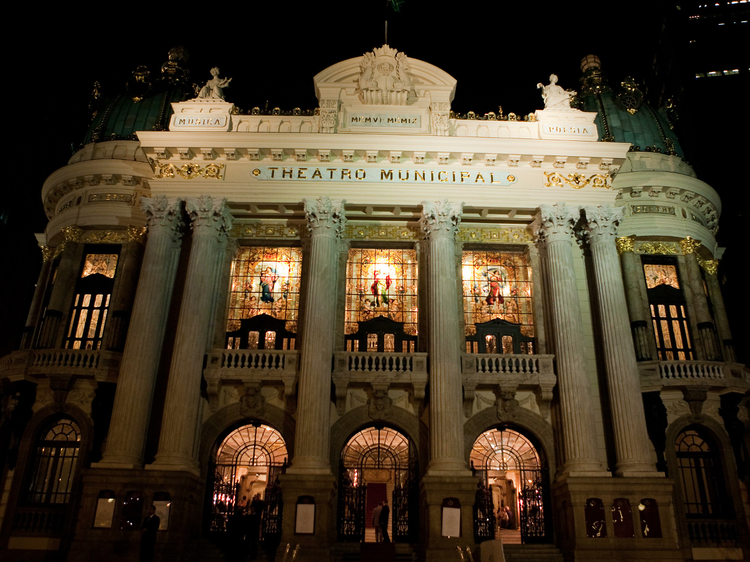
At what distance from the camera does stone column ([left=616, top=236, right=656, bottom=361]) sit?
23453 millimetres

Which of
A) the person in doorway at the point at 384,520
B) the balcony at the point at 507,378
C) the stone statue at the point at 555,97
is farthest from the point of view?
the stone statue at the point at 555,97

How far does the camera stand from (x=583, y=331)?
22625 mm

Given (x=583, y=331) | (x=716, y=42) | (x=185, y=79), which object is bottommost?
(x=583, y=331)

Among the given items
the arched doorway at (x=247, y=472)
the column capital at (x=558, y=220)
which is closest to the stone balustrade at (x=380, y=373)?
the arched doorway at (x=247, y=472)

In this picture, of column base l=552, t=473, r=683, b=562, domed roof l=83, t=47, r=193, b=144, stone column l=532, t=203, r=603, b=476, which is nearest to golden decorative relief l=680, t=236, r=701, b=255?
stone column l=532, t=203, r=603, b=476

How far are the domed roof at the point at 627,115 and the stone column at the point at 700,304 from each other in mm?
5427

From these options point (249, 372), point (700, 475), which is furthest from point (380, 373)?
point (700, 475)

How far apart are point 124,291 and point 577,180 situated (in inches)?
713

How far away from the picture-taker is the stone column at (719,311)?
24672 millimetres

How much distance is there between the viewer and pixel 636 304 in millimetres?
24312

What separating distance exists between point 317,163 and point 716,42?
40.3 metres

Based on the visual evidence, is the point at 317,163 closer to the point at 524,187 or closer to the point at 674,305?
the point at 524,187

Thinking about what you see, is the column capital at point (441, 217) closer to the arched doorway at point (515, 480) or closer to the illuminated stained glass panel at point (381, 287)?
the illuminated stained glass panel at point (381, 287)

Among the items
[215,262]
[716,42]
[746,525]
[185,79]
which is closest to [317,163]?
[215,262]
